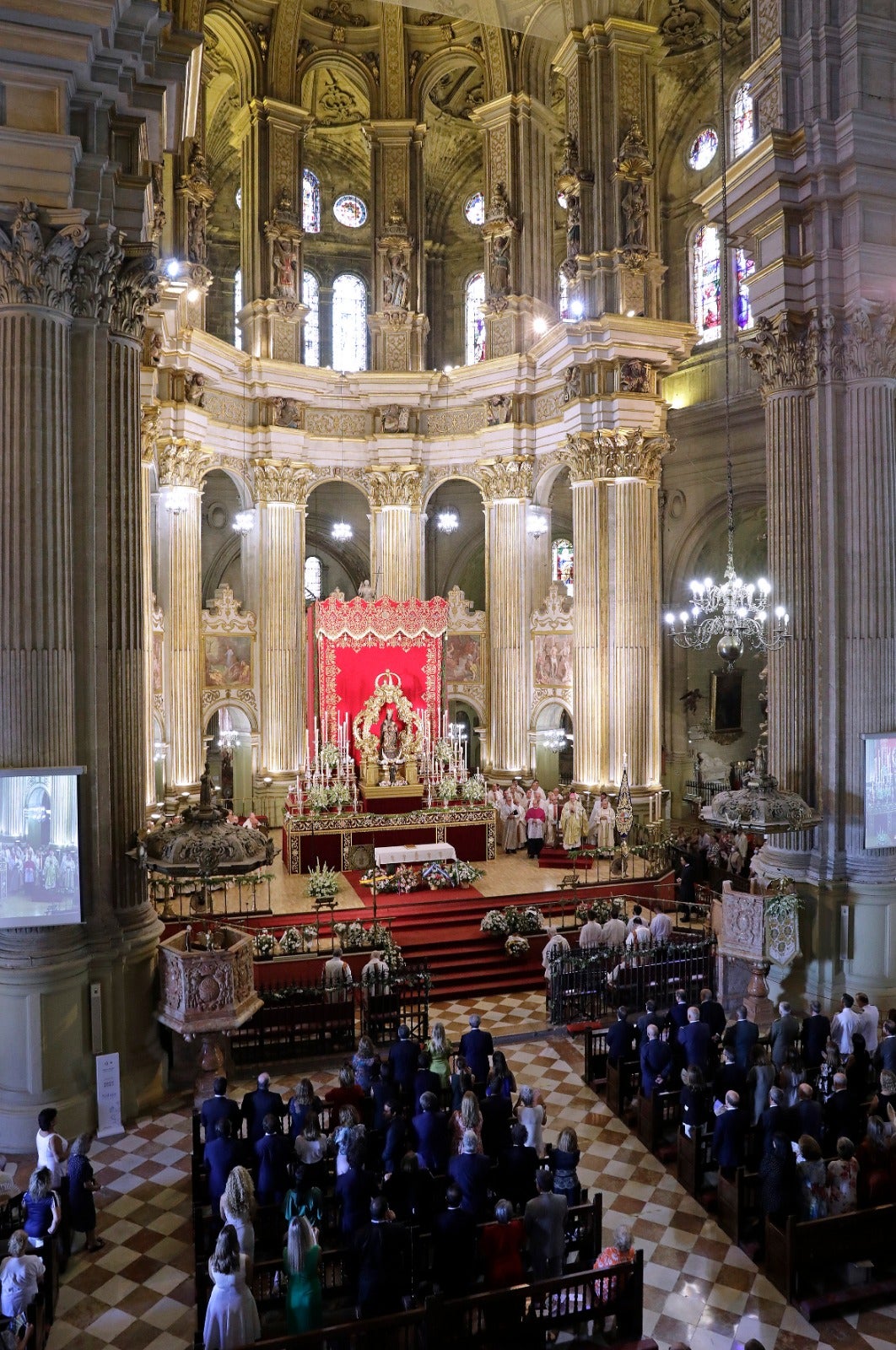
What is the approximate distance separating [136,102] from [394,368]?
1547 cm

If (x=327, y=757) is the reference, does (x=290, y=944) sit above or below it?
below

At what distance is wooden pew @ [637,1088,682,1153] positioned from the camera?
10094 millimetres

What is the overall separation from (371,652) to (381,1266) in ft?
58.6

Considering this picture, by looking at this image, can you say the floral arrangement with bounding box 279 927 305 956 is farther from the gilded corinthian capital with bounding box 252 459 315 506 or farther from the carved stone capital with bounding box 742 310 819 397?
the gilded corinthian capital with bounding box 252 459 315 506

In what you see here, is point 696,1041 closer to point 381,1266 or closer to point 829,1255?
point 829,1255

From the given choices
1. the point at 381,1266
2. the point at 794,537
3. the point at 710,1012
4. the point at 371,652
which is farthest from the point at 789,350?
the point at 371,652

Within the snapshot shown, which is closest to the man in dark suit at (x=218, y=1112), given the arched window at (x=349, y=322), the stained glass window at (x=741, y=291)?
the stained glass window at (x=741, y=291)

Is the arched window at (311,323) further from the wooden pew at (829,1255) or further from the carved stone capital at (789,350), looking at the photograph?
the wooden pew at (829,1255)

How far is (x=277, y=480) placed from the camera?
2556 centimetres

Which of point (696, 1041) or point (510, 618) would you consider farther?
point (510, 618)

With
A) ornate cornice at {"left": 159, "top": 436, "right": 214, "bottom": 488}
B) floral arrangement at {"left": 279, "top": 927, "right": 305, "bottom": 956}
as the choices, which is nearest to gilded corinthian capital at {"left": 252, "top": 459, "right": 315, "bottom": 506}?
ornate cornice at {"left": 159, "top": 436, "right": 214, "bottom": 488}

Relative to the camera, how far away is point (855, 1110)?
9.02 metres

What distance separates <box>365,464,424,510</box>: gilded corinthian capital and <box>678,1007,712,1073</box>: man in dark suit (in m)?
18.7

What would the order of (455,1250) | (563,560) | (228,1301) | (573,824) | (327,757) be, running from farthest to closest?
(563,560) → (327,757) → (573,824) → (455,1250) → (228,1301)
